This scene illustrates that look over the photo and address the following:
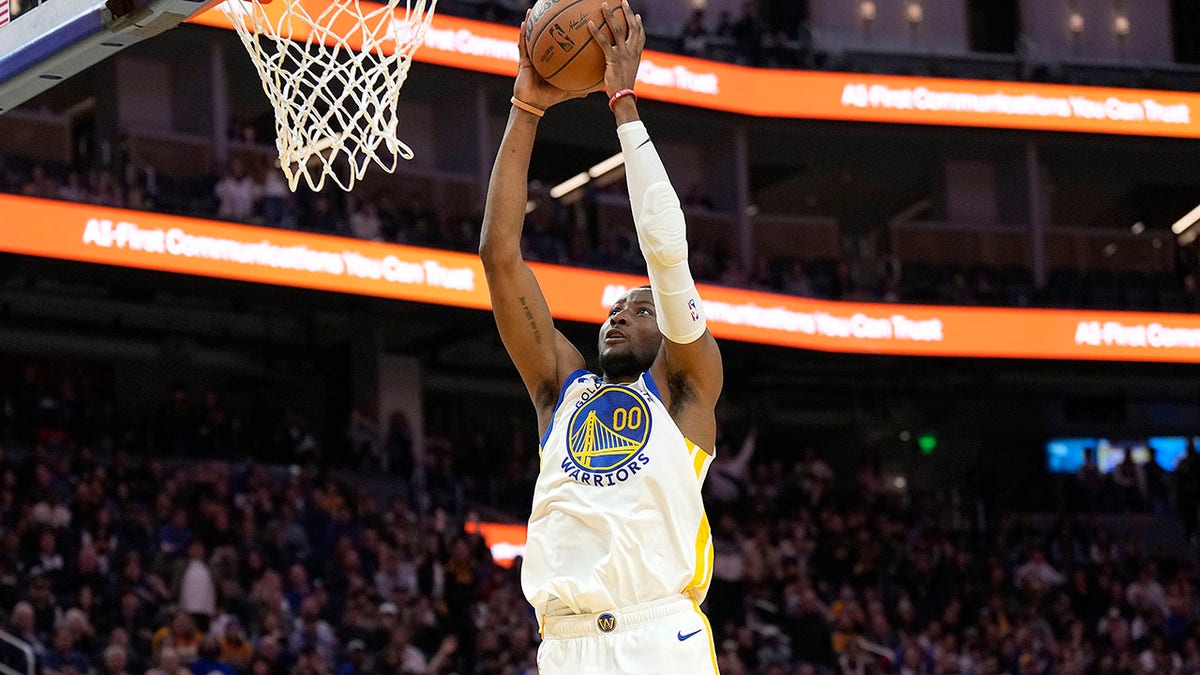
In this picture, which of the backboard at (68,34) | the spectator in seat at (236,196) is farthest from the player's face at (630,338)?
the spectator in seat at (236,196)

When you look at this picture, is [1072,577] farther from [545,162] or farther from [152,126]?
[152,126]

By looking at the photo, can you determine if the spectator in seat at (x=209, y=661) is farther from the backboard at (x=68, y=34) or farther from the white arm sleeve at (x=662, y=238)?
the white arm sleeve at (x=662, y=238)

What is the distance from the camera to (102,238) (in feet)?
50.2

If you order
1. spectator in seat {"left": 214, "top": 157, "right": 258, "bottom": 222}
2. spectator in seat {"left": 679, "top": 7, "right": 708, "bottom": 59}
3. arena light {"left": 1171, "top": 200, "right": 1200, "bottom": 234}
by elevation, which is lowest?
spectator in seat {"left": 214, "top": 157, "right": 258, "bottom": 222}

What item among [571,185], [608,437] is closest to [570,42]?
[608,437]

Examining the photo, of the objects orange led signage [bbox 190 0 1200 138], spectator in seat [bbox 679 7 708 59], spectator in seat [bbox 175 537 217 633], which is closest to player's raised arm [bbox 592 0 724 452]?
spectator in seat [bbox 175 537 217 633]

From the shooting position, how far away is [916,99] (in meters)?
21.5

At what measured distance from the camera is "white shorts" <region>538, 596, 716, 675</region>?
4.18m

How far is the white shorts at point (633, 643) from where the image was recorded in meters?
4.18

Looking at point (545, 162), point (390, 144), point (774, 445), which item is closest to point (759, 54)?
point (545, 162)

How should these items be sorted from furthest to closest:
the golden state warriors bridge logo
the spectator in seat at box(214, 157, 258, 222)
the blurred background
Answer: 1. the spectator in seat at box(214, 157, 258, 222)
2. the blurred background
3. the golden state warriors bridge logo

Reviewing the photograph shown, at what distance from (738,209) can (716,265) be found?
6.29 ft

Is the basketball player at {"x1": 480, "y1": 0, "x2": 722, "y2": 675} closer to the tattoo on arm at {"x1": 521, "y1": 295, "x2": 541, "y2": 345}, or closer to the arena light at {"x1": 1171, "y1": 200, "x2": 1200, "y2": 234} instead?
the tattoo on arm at {"x1": 521, "y1": 295, "x2": 541, "y2": 345}

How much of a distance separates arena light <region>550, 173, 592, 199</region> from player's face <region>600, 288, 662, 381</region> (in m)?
19.2
